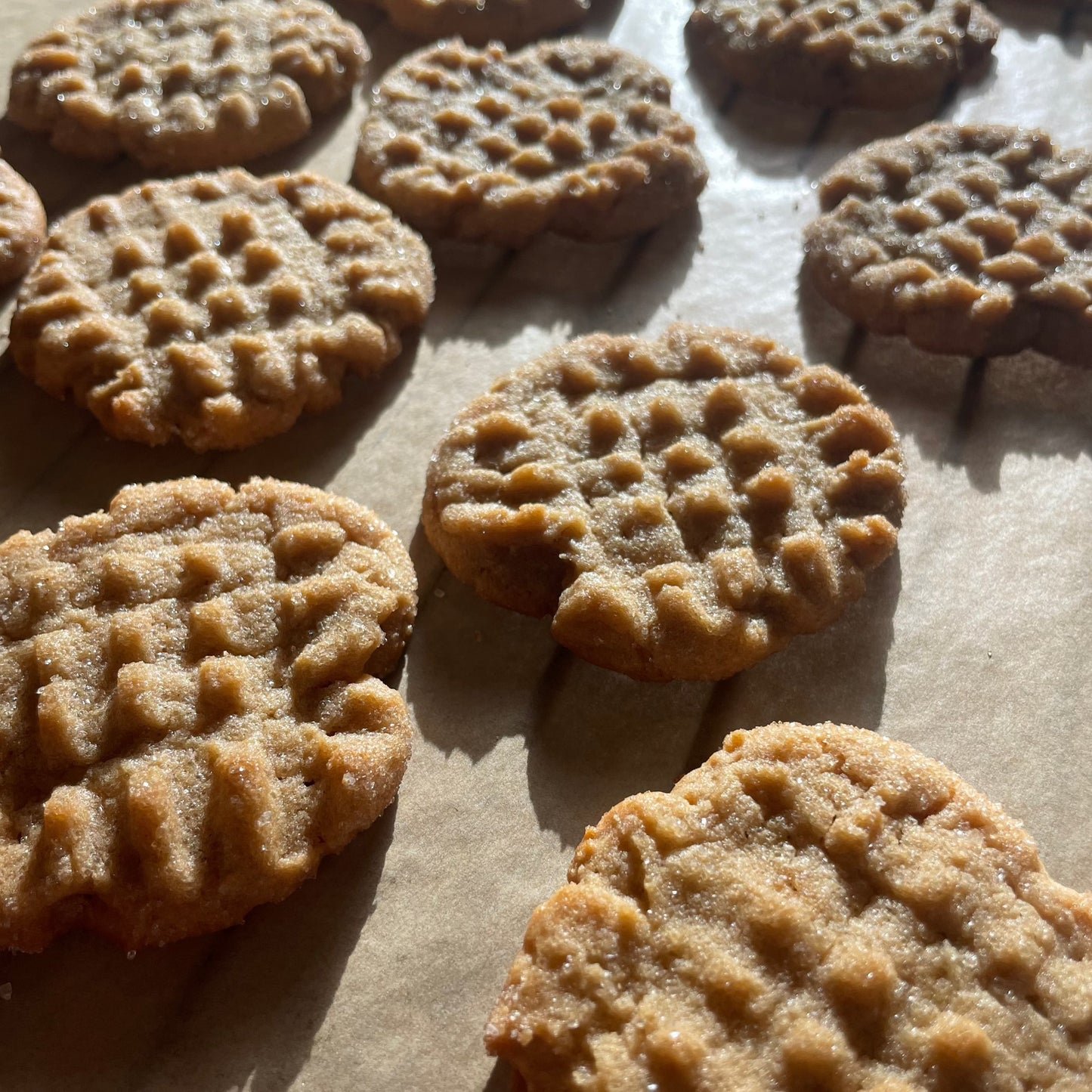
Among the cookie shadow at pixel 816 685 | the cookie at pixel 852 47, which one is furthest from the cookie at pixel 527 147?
the cookie shadow at pixel 816 685

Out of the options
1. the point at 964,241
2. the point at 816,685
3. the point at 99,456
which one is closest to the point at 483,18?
the point at 964,241

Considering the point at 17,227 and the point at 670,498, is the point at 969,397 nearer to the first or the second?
the point at 670,498

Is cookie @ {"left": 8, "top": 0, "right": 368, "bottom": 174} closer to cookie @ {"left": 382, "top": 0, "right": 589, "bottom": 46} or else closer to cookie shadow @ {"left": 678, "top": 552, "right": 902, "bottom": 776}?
cookie @ {"left": 382, "top": 0, "right": 589, "bottom": 46}

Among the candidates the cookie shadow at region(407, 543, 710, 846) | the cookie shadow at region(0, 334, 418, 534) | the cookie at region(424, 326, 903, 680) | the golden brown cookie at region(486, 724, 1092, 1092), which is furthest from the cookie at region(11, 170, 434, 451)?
the golden brown cookie at region(486, 724, 1092, 1092)

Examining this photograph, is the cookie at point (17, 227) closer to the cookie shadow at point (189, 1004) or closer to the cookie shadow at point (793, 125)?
the cookie shadow at point (189, 1004)

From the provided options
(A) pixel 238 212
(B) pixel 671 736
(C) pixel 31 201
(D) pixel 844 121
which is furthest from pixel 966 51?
(C) pixel 31 201

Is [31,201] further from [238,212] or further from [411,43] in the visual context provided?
[411,43]
